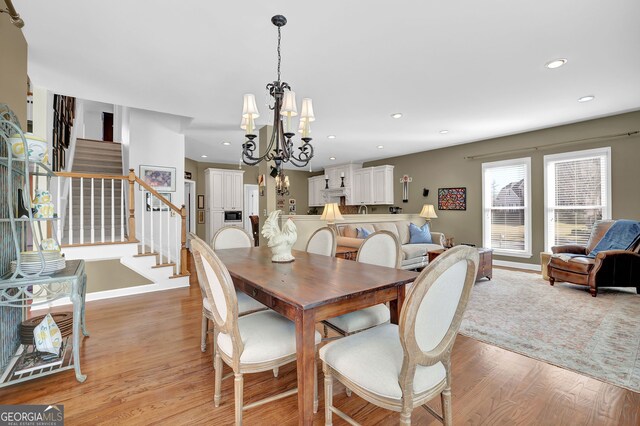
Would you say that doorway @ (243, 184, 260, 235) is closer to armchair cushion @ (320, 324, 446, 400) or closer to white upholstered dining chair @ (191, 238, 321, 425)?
white upholstered dining chair @ (191, 238, 321, 425)

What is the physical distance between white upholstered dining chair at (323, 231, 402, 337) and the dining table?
0.16 metres

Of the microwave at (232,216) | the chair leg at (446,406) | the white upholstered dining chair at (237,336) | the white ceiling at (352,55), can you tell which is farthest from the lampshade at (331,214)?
the microwave at (232,216)

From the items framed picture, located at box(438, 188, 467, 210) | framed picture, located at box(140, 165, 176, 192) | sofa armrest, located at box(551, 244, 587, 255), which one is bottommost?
sofa armrest, located at box(551, 244, 587, 255)

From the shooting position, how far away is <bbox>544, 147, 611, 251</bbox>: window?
469cm

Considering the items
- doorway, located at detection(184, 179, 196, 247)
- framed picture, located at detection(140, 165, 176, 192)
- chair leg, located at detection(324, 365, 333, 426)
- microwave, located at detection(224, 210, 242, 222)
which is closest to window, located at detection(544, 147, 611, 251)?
chair leg, located at detection(324, 365, 333, 426)

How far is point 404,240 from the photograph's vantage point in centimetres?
602

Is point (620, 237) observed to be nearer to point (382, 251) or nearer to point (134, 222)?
point (382, 251)

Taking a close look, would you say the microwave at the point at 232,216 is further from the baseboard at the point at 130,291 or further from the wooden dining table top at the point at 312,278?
the wooden dining table top at the point at 312,278

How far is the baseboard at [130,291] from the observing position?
11.6ft

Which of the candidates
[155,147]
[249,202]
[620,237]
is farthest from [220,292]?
[249,202]

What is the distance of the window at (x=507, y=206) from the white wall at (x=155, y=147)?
6.14 m

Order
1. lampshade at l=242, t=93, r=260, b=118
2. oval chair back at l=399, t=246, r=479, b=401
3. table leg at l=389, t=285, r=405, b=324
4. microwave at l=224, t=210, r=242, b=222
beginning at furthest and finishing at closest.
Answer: microwave at l=224, t=210, r=242, b=222 < lampshade at l=242, t=93, r=260, b=118 < table leg at l=389, t=285, r=405, b=324 < oval chair back at l=399, t=246, r=479, b=401

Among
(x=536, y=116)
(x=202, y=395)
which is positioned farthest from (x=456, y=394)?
(x=536, y=116)

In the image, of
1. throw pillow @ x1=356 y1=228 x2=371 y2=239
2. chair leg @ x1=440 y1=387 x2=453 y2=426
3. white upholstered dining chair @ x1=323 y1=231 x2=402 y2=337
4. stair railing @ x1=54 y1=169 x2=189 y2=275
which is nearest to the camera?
chair leg @ x1=440 y1=387 x2=453 y2=426
